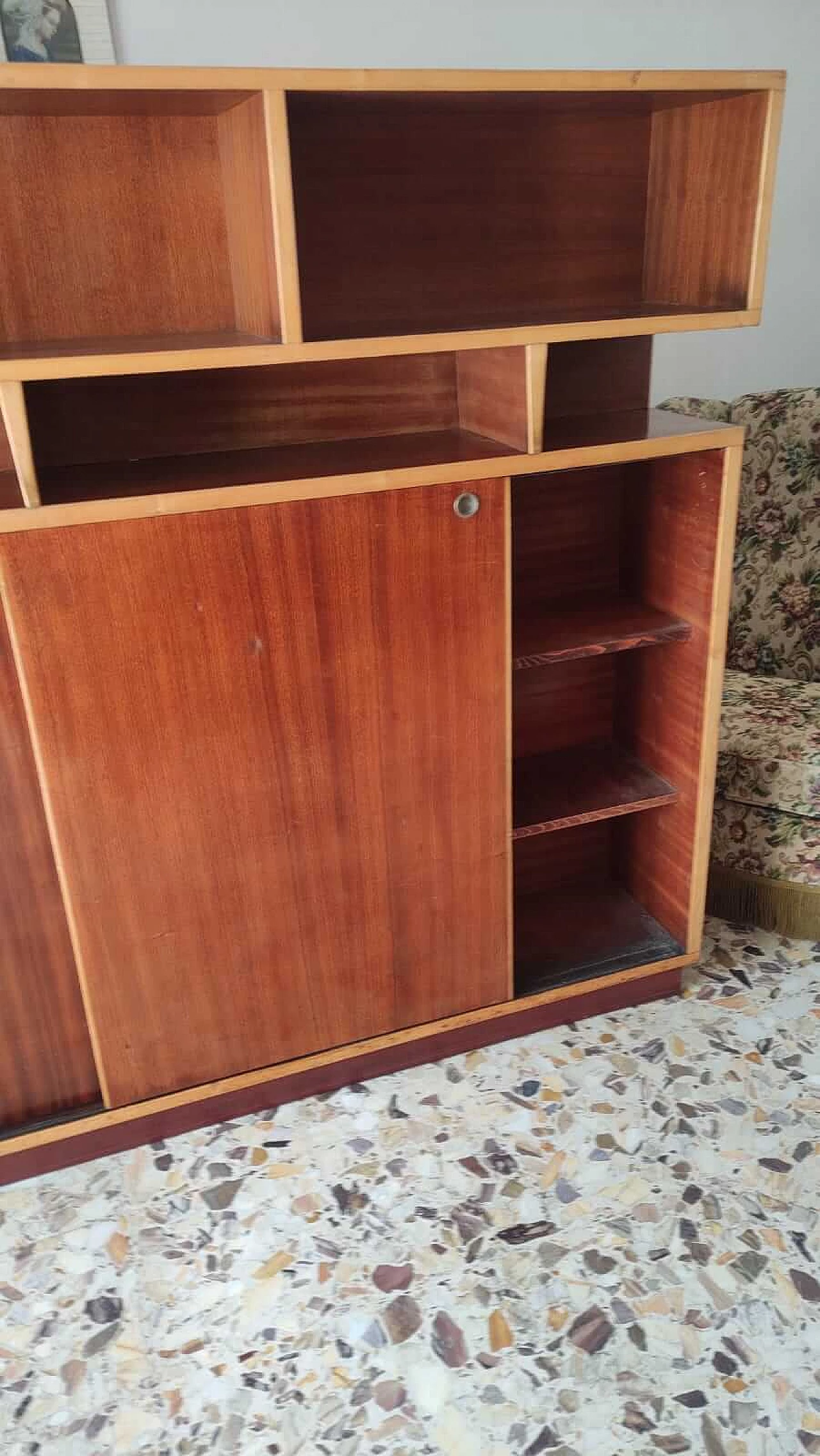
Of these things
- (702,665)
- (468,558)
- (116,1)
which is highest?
(116,1)

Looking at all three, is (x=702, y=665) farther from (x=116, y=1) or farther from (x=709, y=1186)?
(x=116, y=1)

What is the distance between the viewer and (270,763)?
146cm

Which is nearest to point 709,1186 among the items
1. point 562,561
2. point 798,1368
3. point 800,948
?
point 798,1368

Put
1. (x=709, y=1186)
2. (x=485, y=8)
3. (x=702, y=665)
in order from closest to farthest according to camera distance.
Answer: (x=709, y=1186), (x=702, y=665), (x=485, y=8)

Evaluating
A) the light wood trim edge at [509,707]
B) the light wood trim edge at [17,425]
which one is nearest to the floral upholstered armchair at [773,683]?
the light wood trim edge at [509,707]

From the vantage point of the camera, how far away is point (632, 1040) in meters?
1.80

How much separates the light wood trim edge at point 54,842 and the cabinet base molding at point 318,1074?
0.26 feet

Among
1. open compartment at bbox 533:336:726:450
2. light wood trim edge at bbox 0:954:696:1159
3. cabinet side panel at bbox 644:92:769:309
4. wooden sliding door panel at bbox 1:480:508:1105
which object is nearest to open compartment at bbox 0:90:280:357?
wooden sliding door panel at bbox 1:480:508:1105

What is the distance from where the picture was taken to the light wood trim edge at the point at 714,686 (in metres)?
1.57

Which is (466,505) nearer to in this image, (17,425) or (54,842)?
(17,425)

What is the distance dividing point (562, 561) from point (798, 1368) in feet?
4.08

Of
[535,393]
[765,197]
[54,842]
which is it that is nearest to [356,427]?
[535,393]

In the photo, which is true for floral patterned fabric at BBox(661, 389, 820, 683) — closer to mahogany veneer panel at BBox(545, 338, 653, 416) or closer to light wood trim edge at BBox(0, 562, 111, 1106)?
mahogany veneer panel at BBox(545, 338, 653, 416)

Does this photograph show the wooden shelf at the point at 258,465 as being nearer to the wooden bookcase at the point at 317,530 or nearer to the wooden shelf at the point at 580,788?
the wooden bookcase at the point at 317,530
